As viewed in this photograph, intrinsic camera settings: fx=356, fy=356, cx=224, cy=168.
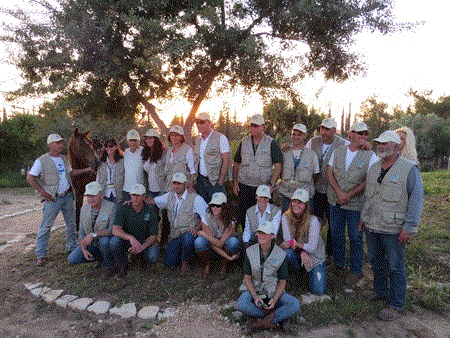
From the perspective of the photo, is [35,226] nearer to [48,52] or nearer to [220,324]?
[48,52]

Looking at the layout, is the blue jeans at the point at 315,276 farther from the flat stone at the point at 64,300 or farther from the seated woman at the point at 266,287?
the flat stone at the point at 64,300

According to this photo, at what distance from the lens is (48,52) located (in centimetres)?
543

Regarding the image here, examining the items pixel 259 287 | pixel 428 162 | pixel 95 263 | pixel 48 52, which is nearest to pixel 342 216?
pixel 259 287

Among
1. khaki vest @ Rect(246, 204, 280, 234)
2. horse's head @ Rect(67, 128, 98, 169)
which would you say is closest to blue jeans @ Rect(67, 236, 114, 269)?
horse's head @ Rect(67, 128, 98, 169)

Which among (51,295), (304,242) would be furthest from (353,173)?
(51,295)

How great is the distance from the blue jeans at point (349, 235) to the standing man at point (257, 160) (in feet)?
2.99

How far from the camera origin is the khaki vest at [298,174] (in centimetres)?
470

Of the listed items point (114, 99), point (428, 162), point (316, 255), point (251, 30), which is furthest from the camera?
point (428, 162)

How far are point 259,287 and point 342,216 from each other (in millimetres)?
1559

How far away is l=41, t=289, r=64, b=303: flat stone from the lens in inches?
174

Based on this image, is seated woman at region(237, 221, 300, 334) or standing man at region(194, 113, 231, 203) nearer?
seated woman at region(237, 221, 300, 334)

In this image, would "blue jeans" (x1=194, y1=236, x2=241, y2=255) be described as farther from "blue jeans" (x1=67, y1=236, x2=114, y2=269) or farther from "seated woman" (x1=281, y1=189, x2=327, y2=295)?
"blue jeans" (x1=67, y1=236, x2=114, y2=269)

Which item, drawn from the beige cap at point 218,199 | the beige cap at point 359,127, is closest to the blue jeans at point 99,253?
the beige cap at point 218,199

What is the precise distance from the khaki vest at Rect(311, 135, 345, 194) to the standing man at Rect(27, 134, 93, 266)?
383cm
